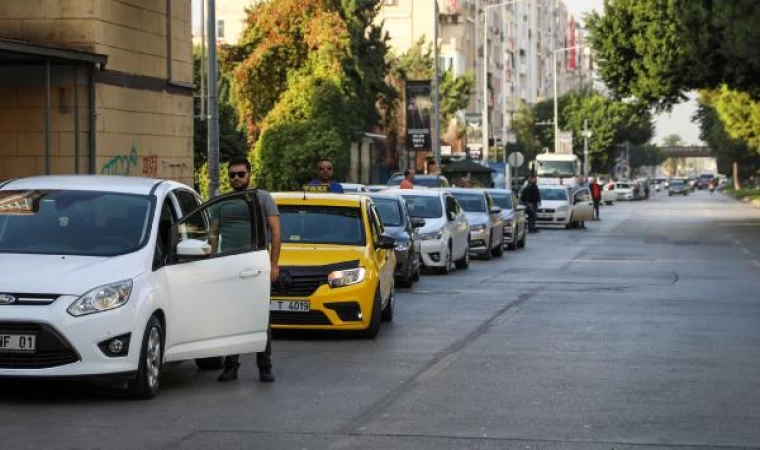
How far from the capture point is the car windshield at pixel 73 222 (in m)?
11.8

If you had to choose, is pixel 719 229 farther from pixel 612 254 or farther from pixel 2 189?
pixel 2 189

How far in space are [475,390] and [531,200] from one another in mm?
38715

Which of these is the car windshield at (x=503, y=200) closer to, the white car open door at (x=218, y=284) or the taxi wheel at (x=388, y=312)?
the taxi wheel at (x=388, y=312)

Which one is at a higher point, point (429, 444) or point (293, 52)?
point (293, 52)

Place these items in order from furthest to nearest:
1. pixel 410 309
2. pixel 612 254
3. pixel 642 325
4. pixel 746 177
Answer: pixel 746 177
pixel 612 254
pixel 410 309
pixel 642 325

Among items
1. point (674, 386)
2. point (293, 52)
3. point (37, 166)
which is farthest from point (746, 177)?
point (674, 386)

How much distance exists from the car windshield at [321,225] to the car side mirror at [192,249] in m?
5.50

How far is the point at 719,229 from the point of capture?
51438 mm

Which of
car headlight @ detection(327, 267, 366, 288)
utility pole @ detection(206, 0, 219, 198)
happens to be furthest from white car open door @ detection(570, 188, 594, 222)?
car headlight @ detection(327, 267, 366, 288)

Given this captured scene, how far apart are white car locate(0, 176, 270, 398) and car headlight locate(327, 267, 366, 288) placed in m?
2.99

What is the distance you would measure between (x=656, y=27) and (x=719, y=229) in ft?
24.8

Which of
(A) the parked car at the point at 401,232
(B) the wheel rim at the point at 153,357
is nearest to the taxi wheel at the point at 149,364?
(B) the wheel rim at the point at 153,357

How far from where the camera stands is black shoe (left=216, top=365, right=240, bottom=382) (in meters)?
12.6

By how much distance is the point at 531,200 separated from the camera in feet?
166
